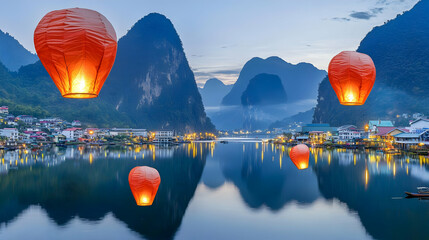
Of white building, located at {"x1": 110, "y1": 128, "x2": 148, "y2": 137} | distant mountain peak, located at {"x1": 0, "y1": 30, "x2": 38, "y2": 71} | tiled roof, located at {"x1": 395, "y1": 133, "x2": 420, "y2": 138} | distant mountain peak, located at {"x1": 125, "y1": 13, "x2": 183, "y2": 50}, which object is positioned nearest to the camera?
tiled roof, located at {"x1": 395, "y1": 133, "x2": 420, "y2": 138}

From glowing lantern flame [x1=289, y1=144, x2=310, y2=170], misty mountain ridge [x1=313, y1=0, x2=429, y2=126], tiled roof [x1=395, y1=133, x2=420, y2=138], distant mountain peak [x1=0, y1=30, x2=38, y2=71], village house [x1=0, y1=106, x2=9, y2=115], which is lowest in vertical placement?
glowing lantern flame [x1=289, y1=144, x2=310, y2=170]

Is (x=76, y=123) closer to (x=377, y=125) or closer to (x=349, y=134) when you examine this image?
(x=349, y=134)

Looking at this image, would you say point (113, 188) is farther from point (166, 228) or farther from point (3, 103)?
point (3, 103)

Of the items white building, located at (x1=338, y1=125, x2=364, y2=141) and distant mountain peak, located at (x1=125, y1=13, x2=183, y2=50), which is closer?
white building, located at (x1=338, y1=125, x2=364, y2=141)

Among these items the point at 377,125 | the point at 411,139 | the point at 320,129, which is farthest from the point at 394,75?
the point at 411,139

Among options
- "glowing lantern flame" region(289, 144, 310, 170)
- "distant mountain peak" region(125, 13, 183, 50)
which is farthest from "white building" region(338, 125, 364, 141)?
"distant mountain peak" region(125, 13, 183, 50)

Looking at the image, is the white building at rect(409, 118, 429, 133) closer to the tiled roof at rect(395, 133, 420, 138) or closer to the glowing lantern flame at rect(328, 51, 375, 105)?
the tiled roof at rect(395, 133, 420, 138)
